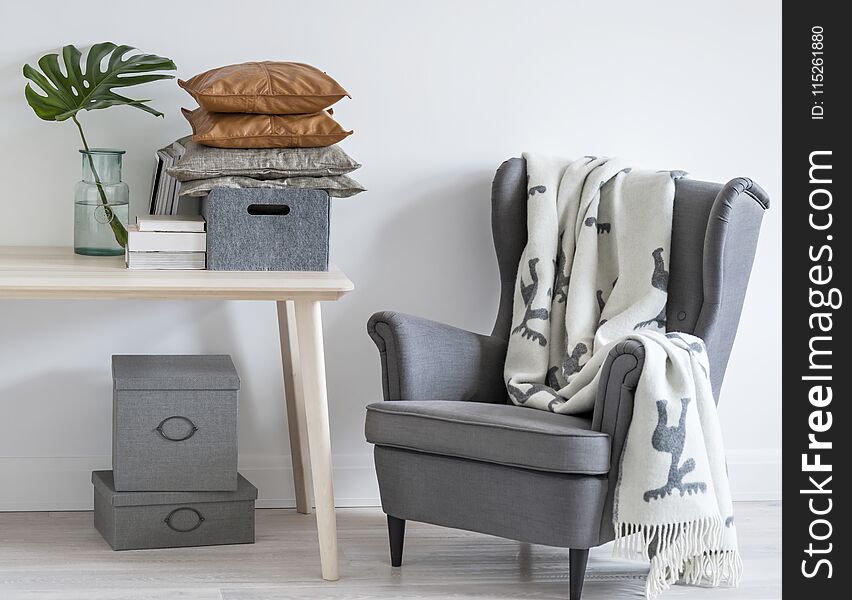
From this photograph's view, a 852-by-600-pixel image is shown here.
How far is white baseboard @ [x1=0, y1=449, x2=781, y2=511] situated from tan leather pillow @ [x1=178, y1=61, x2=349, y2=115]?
1.02 meters

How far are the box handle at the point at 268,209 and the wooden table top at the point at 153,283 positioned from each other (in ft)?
0.64

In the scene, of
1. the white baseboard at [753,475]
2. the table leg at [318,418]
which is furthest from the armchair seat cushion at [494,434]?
the white baseboard at [753,475]

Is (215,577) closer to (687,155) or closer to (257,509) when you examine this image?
(257,509)

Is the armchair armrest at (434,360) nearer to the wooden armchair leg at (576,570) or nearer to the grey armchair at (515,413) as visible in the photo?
the grey armchair at (515,413)

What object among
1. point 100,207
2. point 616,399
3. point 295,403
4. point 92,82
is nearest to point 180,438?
→ point 295,403

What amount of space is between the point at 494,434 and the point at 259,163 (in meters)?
0.84

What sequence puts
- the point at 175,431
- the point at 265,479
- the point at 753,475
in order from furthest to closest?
the point at 753,475, the point at 265,479, the point at 175,431

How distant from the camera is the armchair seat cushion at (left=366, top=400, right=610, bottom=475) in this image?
88.4 inches

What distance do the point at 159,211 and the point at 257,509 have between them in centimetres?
86

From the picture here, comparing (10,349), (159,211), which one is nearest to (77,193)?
(159,211)

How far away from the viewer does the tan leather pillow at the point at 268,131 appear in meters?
2.53

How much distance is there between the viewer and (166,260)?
2514 millimetres

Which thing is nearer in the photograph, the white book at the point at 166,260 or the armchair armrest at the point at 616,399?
the armchair armrest at the point at 616,399

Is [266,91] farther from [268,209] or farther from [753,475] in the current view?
[753,475]
